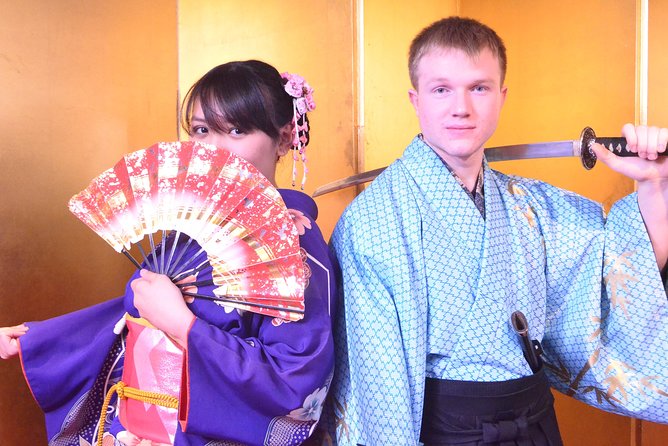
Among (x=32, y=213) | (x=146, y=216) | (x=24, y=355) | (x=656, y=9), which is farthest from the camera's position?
(x=656, y=9)

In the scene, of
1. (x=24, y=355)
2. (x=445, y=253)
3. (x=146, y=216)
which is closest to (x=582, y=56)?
(x=445, y=253)

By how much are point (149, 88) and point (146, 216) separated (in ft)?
4.08

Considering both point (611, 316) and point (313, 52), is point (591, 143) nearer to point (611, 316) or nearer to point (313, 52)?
point (611, 316)

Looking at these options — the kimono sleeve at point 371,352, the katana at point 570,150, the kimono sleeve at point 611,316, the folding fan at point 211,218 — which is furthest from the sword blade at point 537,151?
the folding fan at point 211,218

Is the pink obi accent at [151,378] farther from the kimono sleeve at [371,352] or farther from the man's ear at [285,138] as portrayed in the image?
the man's ear at [285,138]

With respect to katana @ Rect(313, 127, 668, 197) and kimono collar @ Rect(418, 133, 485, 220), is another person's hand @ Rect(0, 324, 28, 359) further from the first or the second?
katana @ Rect(313, 127, 668, 197)

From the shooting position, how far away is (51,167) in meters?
2.47

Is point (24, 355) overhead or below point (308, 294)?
below

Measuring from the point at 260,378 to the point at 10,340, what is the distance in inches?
29.2

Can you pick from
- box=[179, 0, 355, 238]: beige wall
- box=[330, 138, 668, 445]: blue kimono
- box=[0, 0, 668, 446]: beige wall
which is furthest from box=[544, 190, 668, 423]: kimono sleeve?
box=[179, 0, 355, 238]: beige wall

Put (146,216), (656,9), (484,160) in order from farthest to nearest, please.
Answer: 1. (656,9)
2. (484,160)
3. (146,216)

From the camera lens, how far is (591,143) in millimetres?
1912

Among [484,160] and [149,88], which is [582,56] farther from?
[149,88]

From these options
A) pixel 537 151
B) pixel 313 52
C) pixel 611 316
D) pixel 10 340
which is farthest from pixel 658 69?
pixel 10 340
